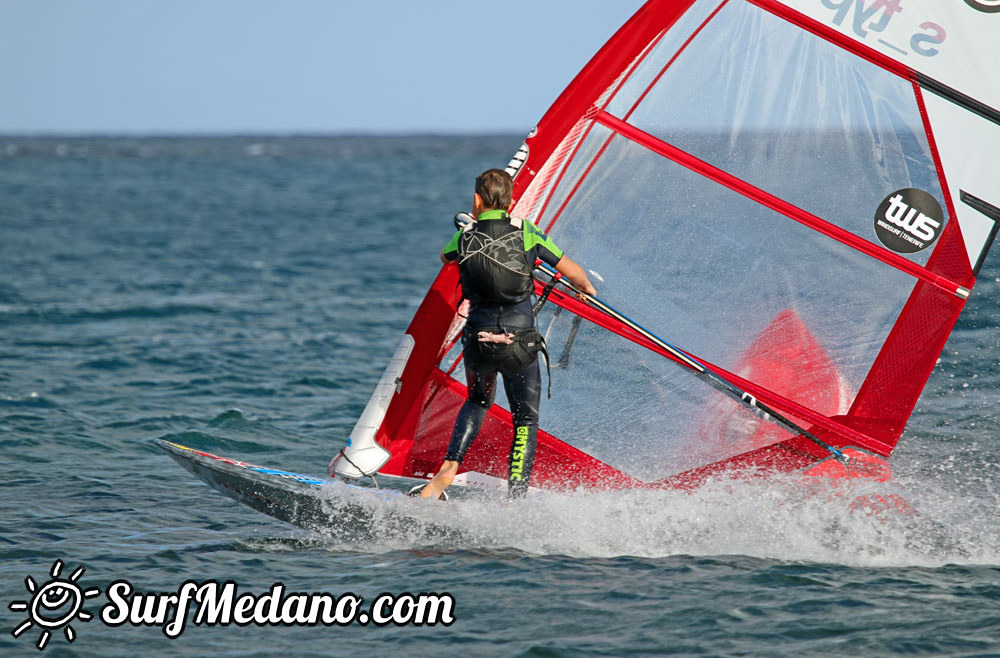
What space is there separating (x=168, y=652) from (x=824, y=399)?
140 inches

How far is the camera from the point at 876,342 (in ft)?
19.3

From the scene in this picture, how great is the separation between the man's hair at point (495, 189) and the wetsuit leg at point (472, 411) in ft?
2.76

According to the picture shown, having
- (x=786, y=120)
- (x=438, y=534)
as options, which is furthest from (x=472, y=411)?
(x=786, y=120)

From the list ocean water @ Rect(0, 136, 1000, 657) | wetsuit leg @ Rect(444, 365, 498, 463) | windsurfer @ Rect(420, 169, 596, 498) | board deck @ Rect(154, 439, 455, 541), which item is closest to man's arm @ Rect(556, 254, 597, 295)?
windsurfer @ Rect(420, 169, 596, 498)

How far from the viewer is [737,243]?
233 inches

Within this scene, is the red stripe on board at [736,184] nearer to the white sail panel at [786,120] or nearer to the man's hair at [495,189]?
the white sail panel at [786,120]

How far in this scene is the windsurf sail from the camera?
18.3 ft

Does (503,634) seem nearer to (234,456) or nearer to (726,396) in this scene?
(726,396)

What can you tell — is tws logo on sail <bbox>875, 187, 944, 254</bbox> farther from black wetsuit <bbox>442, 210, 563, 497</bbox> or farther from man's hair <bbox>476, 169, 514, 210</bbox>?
man's hair <bbox>476, 169, 514, 210</bbox>

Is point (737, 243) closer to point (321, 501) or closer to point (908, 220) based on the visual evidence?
point (908, 220)

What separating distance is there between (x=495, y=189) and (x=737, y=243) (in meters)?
1.45

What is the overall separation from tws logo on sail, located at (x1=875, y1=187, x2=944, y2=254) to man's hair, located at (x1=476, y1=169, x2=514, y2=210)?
195cm

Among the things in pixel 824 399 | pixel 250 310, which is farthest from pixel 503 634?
pixel 250 310

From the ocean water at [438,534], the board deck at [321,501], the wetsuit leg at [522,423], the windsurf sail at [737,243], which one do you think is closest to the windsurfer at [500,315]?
the wetsuit leg at [522,423]
